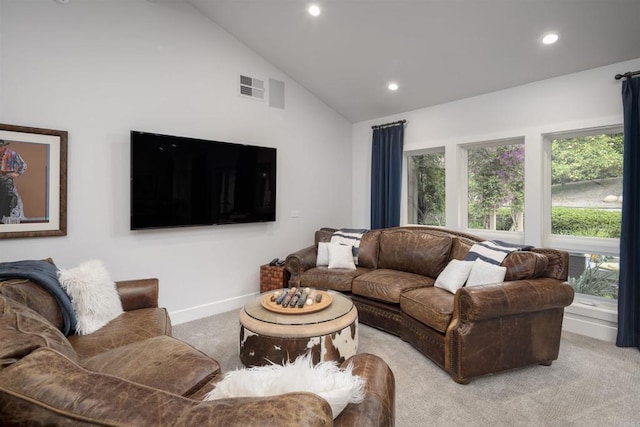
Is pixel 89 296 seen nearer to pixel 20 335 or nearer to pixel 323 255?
pixel 20 335

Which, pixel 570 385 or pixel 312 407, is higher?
pixel 312 407

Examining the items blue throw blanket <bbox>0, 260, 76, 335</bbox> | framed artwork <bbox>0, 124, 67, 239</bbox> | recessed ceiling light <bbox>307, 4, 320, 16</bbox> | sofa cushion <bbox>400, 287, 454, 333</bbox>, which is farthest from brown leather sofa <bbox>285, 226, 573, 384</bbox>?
framed artwork <bbox>0, 124, 67, 239</bbox>

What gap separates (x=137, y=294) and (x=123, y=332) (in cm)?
51

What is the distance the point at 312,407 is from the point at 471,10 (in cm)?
326

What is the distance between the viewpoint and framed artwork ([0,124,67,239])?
2.52 meters

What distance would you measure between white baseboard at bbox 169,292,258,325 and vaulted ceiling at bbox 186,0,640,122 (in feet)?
9.63

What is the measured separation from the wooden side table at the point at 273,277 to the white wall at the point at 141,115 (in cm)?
14

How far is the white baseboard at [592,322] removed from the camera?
2943 millimetres

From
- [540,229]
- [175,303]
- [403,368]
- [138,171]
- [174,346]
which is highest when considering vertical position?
[138,171]

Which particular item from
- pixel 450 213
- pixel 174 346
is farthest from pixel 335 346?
pixel 450 213

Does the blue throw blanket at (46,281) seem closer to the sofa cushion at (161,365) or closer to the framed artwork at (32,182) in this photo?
the sofa cushion at (161,365)

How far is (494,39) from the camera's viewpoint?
300 centimetres

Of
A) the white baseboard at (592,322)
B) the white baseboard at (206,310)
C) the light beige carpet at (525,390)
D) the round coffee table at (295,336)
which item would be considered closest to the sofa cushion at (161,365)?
the round coffee table at (295,336)

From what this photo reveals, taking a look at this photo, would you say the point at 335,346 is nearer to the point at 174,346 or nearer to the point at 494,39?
the point at 174,346
